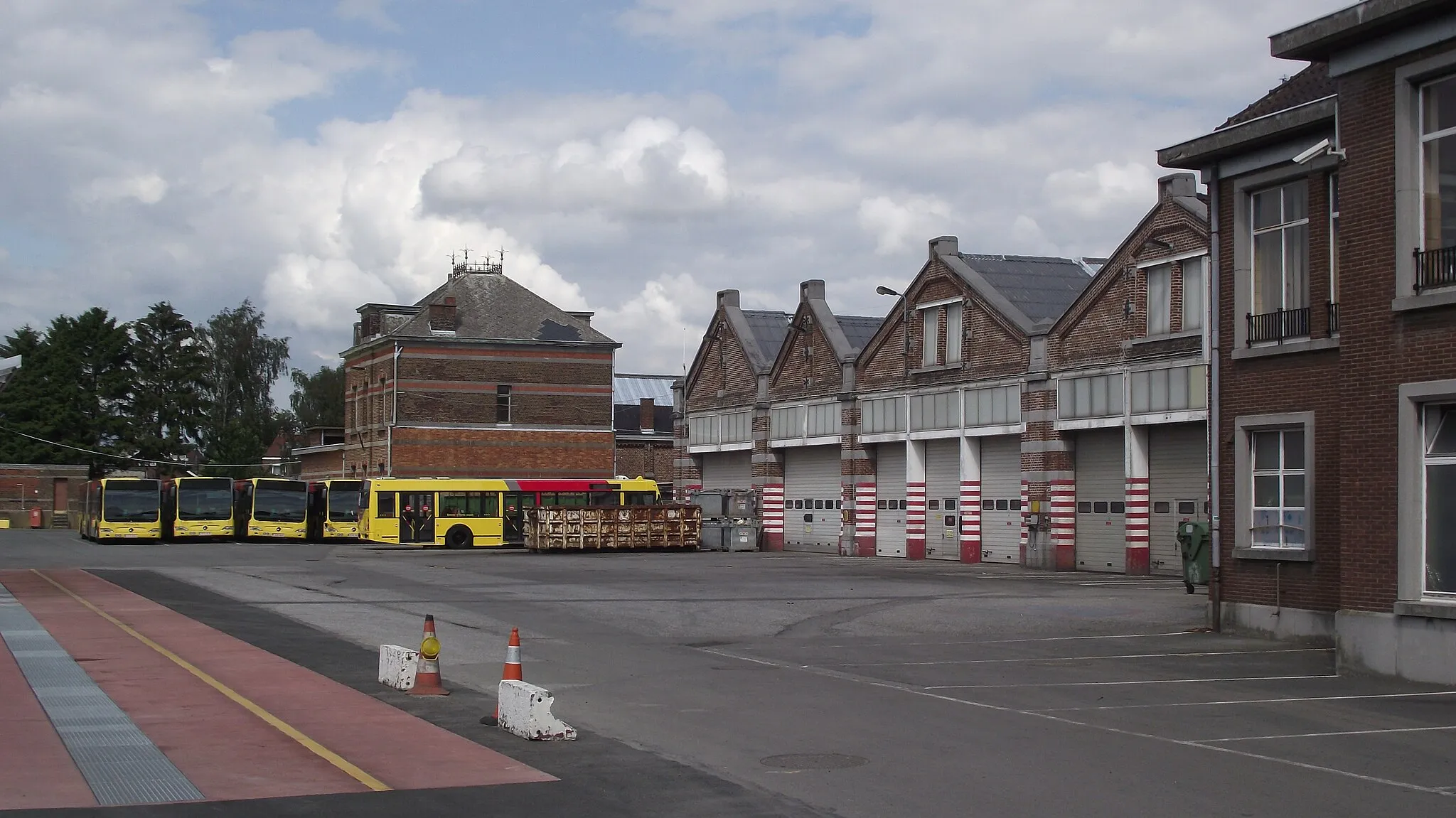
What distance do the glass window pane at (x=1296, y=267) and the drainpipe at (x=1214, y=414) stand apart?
110 cm

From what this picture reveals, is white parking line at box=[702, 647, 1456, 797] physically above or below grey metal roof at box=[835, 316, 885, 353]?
below

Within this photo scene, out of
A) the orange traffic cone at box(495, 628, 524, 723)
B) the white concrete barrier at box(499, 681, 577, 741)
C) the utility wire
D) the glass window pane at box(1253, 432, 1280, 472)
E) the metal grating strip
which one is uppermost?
the utility wire

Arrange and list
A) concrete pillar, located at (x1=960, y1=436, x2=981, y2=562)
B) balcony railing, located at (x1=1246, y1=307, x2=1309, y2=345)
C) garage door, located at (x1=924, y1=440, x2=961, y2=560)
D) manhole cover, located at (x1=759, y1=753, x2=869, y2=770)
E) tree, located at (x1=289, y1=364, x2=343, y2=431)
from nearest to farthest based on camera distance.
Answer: manhole cover, located at (x1=759, y1=753, x2=869, y2=770) < balcony railing, located at (x1=1246, y1=307, x2=1309, y2=345) < concrete pillar, located at (x1=960, y1=436, x2=981, y2=562) < garage door, located at (x1=924, y1=440, x2=961, y2=560) < tree, located at (x1=289, y1=364, x2=343, y2=431)

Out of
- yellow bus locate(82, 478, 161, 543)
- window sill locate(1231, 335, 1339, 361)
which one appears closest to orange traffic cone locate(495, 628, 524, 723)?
window sill locate(1231, 335, 1339, 361)

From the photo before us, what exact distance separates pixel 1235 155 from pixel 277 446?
123 m

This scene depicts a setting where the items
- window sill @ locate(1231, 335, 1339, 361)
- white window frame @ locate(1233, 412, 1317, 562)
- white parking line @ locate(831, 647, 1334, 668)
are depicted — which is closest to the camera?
white parking line @ locate(831, 647, 1334, 668)

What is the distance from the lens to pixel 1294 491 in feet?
66.1

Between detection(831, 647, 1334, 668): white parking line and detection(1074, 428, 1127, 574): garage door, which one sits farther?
detection(1074, 428, 1127, 574): garage door

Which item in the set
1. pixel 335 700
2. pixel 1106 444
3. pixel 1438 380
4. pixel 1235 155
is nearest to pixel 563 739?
pixel 335 700

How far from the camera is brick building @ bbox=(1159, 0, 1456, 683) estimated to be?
15.8 meters

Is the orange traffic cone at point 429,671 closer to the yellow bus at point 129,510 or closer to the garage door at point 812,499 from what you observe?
the garage door at point 812,499

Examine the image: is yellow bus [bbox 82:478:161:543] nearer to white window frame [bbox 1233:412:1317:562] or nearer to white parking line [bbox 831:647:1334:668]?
white parking line [bbox 831:647:1334:668]

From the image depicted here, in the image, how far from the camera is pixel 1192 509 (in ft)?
115

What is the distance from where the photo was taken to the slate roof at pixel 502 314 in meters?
77.3
